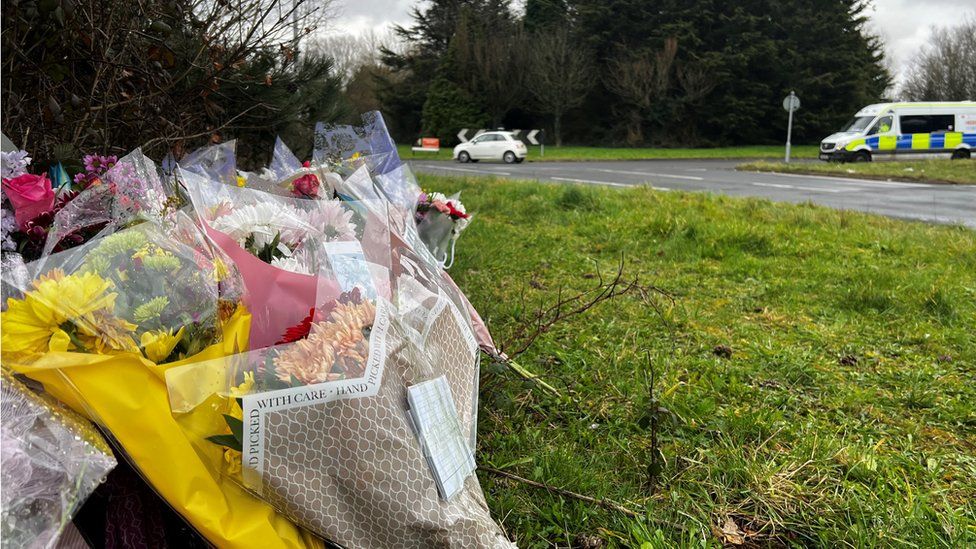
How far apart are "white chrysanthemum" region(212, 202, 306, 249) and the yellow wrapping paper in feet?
1.83

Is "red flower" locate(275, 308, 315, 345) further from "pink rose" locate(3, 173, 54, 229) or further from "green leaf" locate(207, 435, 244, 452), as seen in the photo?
"pink rose" locate(3, 173, 54, 229)

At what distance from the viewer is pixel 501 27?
122 feet

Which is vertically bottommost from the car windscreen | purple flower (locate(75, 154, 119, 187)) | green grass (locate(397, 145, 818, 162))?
purple flower (locate(75, 154, 119, 187))

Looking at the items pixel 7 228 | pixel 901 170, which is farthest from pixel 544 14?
pixel 7 228

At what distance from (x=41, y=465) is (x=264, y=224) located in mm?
809

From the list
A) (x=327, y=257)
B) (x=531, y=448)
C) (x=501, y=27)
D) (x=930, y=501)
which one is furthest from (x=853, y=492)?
(x=501, y=27)

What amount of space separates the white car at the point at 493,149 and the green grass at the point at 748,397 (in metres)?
18.7

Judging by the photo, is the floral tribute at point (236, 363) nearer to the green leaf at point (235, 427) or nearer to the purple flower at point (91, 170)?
the green leaf at point (235, 427)

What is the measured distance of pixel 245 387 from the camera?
4.23 ft

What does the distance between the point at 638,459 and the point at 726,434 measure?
1.28ft

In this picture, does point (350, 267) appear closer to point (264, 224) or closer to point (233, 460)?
point (264, 224)

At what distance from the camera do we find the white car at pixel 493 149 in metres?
24.0

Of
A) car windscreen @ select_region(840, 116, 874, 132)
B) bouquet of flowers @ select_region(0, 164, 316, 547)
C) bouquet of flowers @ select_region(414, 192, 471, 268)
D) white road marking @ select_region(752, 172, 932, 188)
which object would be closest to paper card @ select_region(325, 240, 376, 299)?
bouquet of flowers @ select_region(0, 164, 316, 547)

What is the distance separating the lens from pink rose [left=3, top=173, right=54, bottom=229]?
1.55 m
